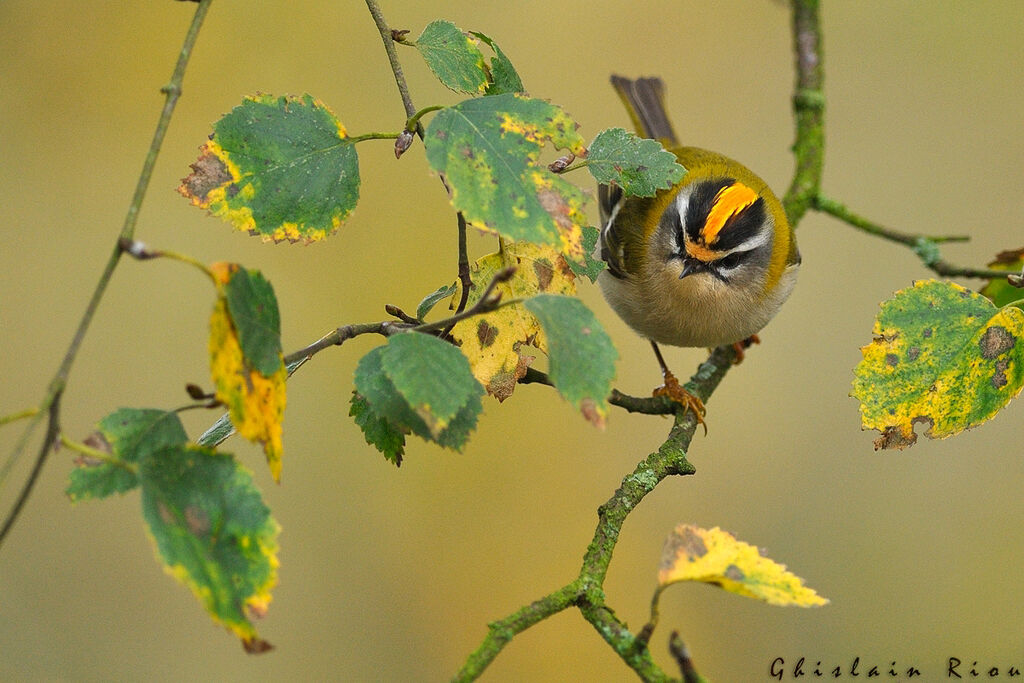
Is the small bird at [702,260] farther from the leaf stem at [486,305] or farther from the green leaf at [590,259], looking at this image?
the leaf stem at [486,305]

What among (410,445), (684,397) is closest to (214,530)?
(684,397)

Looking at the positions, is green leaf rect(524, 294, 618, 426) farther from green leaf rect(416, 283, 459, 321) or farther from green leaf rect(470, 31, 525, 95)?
green leaf rect(470, 31, 525, 95)

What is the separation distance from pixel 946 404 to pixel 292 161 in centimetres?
112

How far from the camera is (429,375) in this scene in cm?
119

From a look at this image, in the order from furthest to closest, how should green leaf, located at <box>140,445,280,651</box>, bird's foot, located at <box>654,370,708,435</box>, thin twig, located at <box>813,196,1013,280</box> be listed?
1. thin twig, located at <box>813,196,1013,280</box>
2. bird's foot, located at <box>654,370,708,435</box>
3. green leaf, located at <box>140,445,280,651</box>

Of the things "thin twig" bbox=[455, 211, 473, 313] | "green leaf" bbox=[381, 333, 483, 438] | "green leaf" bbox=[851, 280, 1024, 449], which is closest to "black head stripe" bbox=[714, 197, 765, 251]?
"green leaf" bbox=[851, 280, 1024, 449]

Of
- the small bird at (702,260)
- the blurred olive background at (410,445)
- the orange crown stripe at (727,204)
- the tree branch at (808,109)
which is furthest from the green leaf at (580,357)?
the blurred olive background at (410,445)

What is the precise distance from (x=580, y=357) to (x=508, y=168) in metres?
0.32

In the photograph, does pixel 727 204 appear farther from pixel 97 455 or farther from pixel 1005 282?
pixel 97 455

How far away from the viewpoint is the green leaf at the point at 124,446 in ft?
3.48

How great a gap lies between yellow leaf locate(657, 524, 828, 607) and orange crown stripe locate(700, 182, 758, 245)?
1656 mm

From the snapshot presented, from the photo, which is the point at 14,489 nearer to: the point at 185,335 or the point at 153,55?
the point at 185,335

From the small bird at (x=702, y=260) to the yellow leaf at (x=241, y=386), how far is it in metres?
1.73

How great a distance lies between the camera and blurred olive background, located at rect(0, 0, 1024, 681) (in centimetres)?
378
